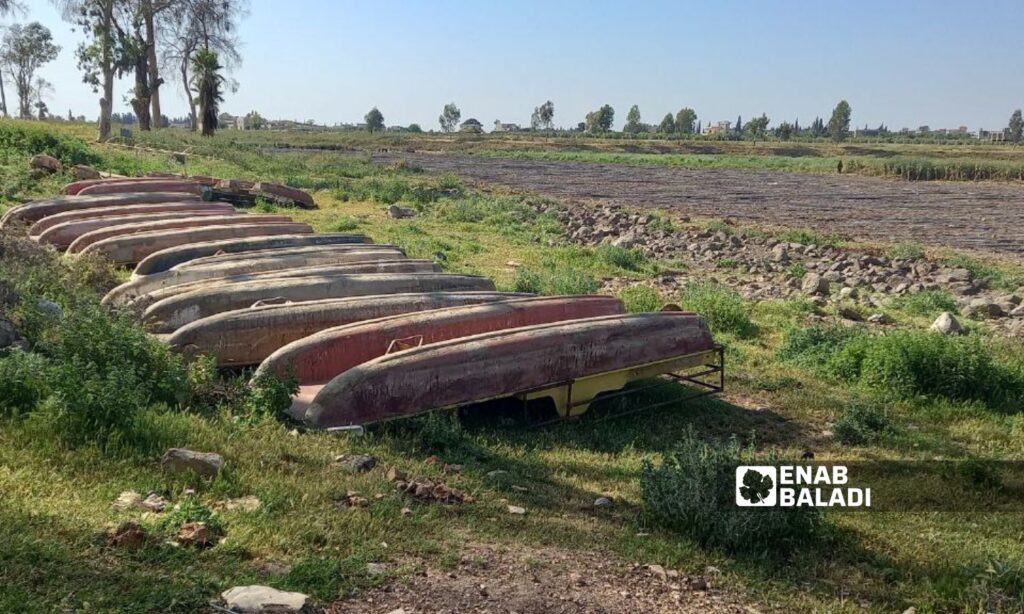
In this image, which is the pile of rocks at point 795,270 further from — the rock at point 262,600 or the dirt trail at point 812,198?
the rock at point 262,600

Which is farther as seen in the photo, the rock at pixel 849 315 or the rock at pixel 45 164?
the rock at pixel 45 164

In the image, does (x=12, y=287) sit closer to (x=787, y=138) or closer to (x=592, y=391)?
(x=592, y=391)

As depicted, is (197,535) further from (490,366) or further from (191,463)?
(490,366)

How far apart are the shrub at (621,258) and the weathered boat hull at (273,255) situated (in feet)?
15.0

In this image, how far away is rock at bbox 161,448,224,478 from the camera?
4160mm

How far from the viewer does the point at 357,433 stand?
5.05 m

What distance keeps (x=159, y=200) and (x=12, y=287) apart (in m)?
7.14

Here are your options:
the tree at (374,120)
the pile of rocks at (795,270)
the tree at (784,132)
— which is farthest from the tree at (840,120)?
the pile of rocks at (795,270)

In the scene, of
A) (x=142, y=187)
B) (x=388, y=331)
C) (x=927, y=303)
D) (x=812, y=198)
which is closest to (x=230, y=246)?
(x=388, y=331)

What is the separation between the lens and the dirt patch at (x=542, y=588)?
3213mm

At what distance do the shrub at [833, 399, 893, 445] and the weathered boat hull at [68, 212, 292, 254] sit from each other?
7.87 metres

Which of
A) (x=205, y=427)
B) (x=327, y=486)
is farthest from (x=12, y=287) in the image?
(x=327, y=486)

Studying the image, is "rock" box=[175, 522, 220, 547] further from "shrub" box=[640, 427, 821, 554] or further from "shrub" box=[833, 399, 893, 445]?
"shrub" box=[833, 399, 893, 445]

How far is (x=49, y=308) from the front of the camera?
6258mm
